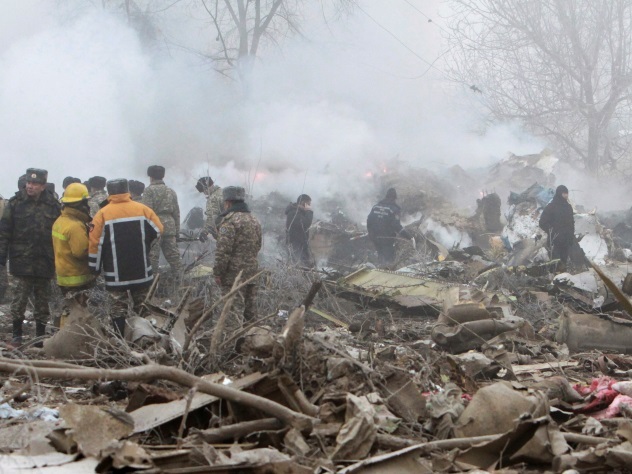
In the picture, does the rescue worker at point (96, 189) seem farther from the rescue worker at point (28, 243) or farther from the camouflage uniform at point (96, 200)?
the rescue worker at point (28, 243)

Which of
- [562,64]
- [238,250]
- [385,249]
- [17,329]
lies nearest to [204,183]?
[238,250]

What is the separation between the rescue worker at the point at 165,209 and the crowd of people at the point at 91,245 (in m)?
2.07

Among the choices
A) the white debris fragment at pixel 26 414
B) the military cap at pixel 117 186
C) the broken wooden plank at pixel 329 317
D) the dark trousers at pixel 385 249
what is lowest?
the broken wooden plank at pixel 329 317

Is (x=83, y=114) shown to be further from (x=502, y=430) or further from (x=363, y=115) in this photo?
(x=502, y=430)

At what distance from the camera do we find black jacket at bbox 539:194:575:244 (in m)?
11.5

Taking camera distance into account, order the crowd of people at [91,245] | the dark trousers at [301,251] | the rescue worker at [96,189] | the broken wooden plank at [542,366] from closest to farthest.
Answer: the broken wooden plank at [542,366] < the crowd of people at [91,245] < the rescue worker at [96,189] < the dark trousers at [301,251]

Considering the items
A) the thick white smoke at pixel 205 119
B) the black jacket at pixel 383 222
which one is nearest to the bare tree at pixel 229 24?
the thick white smoke at pixel 205 119

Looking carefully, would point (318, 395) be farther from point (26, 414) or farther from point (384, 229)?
point (384, 229)

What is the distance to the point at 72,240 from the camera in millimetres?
6336

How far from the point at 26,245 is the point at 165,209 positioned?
2.56 meters

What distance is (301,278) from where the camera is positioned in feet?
27.1

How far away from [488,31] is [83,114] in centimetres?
1196

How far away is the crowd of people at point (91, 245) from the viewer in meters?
6.26

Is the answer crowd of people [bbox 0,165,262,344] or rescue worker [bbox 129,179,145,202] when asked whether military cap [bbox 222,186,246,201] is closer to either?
crowd of people [bbox 0,165,262,344]
